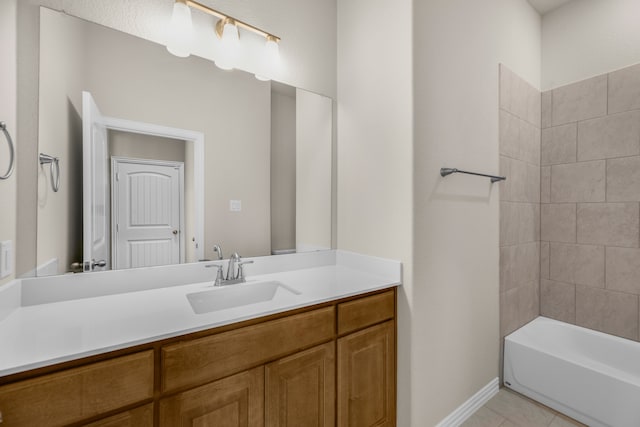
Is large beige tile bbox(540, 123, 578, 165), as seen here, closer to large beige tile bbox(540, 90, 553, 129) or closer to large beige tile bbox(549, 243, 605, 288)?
large beige tile bbox(540, 90, 553, 129)

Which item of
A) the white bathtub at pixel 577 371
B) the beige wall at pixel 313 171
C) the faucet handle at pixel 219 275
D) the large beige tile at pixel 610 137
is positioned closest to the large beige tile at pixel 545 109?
the large beige tile at pixel 610 137

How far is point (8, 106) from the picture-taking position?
953 mm

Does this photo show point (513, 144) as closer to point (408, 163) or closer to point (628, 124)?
point (628, 124)

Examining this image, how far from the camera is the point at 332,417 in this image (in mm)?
1190

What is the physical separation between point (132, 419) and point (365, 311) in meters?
0.89

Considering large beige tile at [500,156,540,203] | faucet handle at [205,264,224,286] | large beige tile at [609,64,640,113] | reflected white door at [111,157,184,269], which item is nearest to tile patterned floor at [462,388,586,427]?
large beige tile at [500,156,540,203]

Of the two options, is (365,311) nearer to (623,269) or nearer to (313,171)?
(313,171)

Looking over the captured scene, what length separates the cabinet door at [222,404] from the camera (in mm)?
835

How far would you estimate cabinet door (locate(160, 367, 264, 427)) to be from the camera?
84 cm

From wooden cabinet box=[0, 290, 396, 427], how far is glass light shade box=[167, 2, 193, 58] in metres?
1.22

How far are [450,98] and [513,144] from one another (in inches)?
32.3

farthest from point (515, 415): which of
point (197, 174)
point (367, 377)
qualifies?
point (197, 174)

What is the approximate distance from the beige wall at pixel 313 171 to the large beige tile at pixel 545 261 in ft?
5.92

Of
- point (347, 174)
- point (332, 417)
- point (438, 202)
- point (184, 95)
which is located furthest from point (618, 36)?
point (332, 417)
